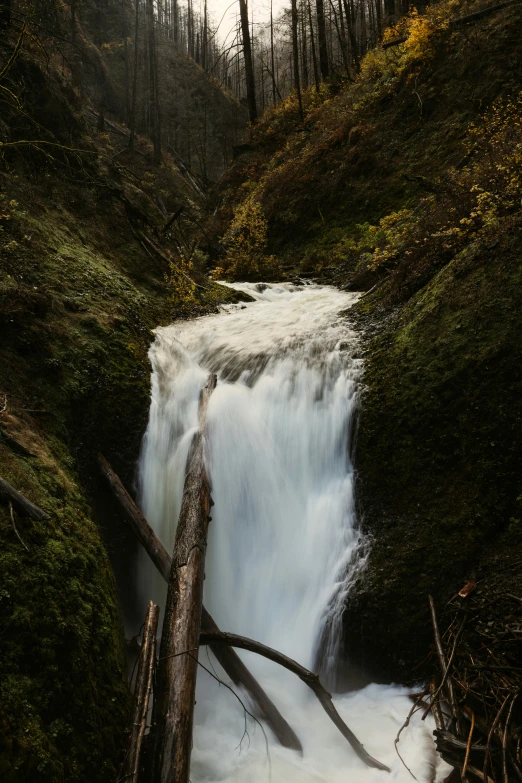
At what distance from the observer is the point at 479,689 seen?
139 inches

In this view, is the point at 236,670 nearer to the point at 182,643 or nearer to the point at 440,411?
the point at 182,643

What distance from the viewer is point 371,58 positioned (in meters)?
16.7

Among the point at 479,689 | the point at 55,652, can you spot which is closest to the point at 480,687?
the point at 479,689

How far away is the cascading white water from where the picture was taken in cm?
379

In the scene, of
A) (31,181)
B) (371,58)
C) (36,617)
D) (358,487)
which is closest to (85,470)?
(36,617)

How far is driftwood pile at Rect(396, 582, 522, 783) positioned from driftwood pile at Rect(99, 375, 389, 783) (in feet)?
2.18

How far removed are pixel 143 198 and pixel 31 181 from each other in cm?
478

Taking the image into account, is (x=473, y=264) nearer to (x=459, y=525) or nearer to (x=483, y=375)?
(x=483, y=375)

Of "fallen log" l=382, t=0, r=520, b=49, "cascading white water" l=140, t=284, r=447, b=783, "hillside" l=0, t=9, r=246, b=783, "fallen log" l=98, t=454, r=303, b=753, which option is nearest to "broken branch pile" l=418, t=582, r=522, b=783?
"cascading white water" l=140, t=284, r=447, b=783

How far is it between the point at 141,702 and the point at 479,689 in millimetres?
2498

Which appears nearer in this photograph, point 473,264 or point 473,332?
point 473,332

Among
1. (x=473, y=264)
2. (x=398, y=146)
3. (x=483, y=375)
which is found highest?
(x=398, y=146)

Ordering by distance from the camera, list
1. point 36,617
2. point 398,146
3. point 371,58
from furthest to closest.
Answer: point 371,58, point 398,146, point 36,617

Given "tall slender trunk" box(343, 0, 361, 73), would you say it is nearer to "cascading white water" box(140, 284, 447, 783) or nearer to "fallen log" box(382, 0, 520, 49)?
"fallen log" box(382, 0, 520, 49)
